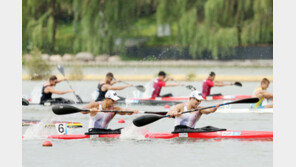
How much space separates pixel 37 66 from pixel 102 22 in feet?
16.8

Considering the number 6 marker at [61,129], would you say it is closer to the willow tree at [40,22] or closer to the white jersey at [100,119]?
the white jersey at [100,119]

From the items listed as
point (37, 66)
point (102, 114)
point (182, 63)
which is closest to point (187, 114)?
point (102, 114)

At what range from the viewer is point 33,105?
26078 mm

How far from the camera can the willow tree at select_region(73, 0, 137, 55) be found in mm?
42562

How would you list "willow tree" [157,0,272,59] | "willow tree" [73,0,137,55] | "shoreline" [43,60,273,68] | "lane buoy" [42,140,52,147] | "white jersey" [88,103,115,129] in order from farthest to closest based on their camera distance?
1. "shoreline" [43,60,273,68]
2. "willow tree" [73,0,137,55]
3. "willow tree" [157,0,272,59]
4. "white jersey" [88,103,115,129]
5. "lane buoy" [42,140,52,147]

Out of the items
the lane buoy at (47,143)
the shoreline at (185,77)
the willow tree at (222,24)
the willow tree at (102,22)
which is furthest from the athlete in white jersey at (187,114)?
the willow tree at (102,22)

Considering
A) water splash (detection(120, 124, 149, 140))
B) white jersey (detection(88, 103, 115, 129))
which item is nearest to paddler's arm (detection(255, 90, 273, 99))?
water splash (detection(120, 124, 149, 140))

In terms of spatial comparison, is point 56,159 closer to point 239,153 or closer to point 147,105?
point 239,153

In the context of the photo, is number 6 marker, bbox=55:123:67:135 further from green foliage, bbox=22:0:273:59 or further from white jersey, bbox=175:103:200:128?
green foliage, bbox=22:0:273:59

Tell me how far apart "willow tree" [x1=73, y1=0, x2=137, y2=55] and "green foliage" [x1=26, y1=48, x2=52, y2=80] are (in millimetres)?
2831

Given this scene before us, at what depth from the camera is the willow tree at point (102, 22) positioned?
140ft

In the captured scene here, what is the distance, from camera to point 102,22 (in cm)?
4341

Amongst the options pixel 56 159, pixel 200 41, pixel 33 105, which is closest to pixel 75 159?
pixel 56 159

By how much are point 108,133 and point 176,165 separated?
318 cm
